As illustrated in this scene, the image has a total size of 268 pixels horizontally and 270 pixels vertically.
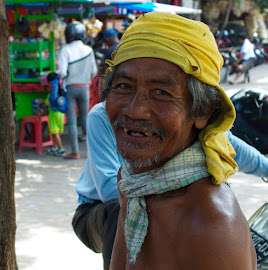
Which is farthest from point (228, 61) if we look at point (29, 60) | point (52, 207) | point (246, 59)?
point (52, 207)

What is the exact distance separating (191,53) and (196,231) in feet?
1.63

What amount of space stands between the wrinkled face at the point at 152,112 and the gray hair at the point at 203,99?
17 mm

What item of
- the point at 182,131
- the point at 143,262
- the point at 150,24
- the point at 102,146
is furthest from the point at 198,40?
the point at 102,146

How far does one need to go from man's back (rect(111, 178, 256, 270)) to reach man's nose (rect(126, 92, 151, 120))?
0.24 m

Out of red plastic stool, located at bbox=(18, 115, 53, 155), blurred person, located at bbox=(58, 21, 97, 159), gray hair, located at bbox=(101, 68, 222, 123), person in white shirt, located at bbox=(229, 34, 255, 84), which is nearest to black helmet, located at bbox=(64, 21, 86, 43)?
blurred person, located at bbox=(58, 21, 97, 159)

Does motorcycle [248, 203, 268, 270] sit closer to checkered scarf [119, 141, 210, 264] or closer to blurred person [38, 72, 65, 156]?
checkered scarf [119, 141, 210, 264]

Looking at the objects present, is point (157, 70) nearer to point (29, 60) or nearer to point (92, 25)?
point (29, 60)

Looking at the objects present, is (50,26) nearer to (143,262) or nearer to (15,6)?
(15,6)

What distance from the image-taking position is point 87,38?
31.0 feet

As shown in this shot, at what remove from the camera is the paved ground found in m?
4.29

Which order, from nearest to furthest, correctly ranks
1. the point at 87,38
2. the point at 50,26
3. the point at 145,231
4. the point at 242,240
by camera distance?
the point at 242,240, the point at 145,231, the point at 50,26, the point at 87,38

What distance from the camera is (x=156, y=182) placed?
1.49 metres

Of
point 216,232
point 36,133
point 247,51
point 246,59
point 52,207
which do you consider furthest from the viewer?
point 247,51

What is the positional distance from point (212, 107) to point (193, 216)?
14.5 inches
